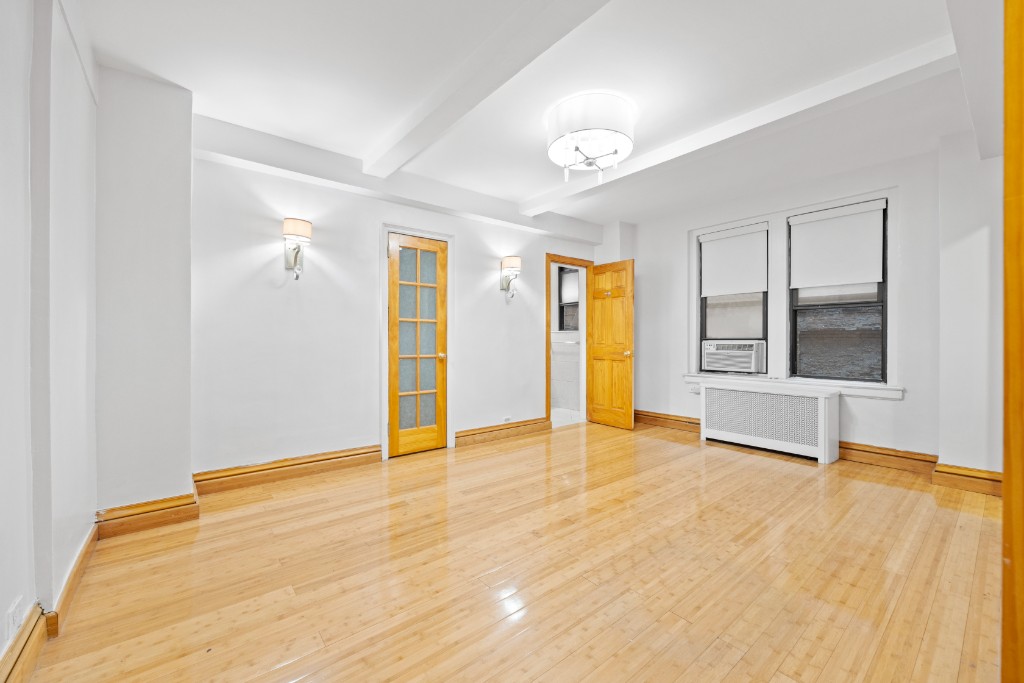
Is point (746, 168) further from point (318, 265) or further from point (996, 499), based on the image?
point (318, 265)

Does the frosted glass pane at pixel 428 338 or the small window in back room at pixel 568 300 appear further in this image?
A: the small window in back room at pixel 568 300

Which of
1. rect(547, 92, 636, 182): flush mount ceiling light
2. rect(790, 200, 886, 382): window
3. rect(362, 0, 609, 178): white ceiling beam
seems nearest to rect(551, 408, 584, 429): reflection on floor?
rect(790, 200, 886, 382): window

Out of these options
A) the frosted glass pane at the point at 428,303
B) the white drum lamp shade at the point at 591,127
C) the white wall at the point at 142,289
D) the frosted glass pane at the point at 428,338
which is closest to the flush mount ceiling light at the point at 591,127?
the white drum lamp shade at the point at 591,127

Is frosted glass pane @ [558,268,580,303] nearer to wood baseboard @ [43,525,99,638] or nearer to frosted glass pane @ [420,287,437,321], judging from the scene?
frosted glass pane @ [420,287,437,321]

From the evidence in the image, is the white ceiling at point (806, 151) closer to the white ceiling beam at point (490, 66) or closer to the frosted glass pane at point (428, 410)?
the white ceiling beam at point (490, 66)

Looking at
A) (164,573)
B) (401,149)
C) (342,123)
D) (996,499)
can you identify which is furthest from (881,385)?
(164,573)

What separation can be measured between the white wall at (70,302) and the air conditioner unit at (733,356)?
18.2ft

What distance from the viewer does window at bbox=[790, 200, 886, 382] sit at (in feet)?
13.7

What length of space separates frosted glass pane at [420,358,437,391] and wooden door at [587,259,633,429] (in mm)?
2472

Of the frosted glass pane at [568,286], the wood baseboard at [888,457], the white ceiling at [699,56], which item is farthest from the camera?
the frosted glass pane at [568,286]

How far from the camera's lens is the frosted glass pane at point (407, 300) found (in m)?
4.43

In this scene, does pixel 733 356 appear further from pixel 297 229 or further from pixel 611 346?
pixel 297 229

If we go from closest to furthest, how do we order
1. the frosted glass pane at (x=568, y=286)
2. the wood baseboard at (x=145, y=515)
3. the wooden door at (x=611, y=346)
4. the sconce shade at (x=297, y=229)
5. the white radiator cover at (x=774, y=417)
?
the wood baseboard at (x=145, y=515), the sconce shade at (x=297, y=229), the white radiator cover at (x=774, y=417), the wooden door at (x=611, y=346), the frosted glass pane at (x=568, y=286)

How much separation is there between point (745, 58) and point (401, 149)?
2401 mm
